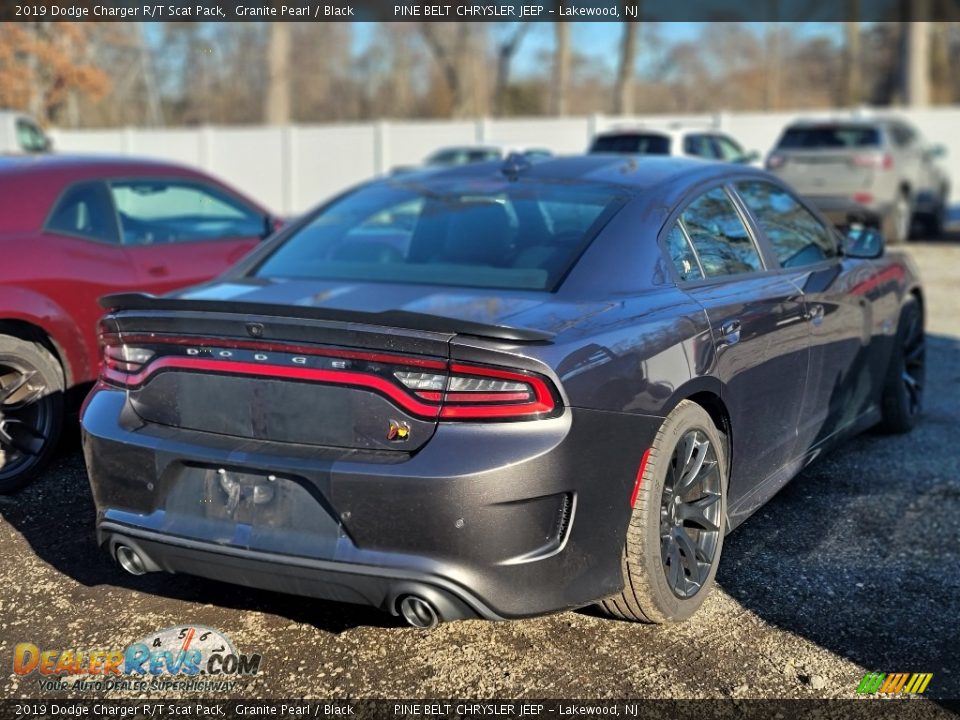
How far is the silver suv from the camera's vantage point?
1570 cm

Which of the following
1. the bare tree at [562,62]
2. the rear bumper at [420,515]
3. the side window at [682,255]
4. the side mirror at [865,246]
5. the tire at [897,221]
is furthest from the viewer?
the bare tree at [562,62]

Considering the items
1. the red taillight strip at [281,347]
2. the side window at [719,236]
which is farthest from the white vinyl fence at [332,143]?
the red taillight strip at [281,347]

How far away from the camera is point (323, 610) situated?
3.71 meters

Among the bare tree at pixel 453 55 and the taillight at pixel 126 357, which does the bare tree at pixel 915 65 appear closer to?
the bare tree at pixel 453 55

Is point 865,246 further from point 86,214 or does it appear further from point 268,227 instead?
point 86,214

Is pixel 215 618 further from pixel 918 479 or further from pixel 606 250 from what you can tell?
pixel 918 479

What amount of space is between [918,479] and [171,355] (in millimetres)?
3603

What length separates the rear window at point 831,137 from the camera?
1602 cm

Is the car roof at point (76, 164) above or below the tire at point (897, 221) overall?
above

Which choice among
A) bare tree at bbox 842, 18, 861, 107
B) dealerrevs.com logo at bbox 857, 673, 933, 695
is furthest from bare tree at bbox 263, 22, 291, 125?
dealerrevs.com logo at bbox 857, 673, 933, 695

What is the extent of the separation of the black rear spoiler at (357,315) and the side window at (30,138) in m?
21.1

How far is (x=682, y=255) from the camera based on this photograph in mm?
3967

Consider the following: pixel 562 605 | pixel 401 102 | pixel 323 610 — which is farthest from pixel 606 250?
pixel 401 102

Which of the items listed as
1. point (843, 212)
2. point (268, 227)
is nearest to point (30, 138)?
point (843, 212)
